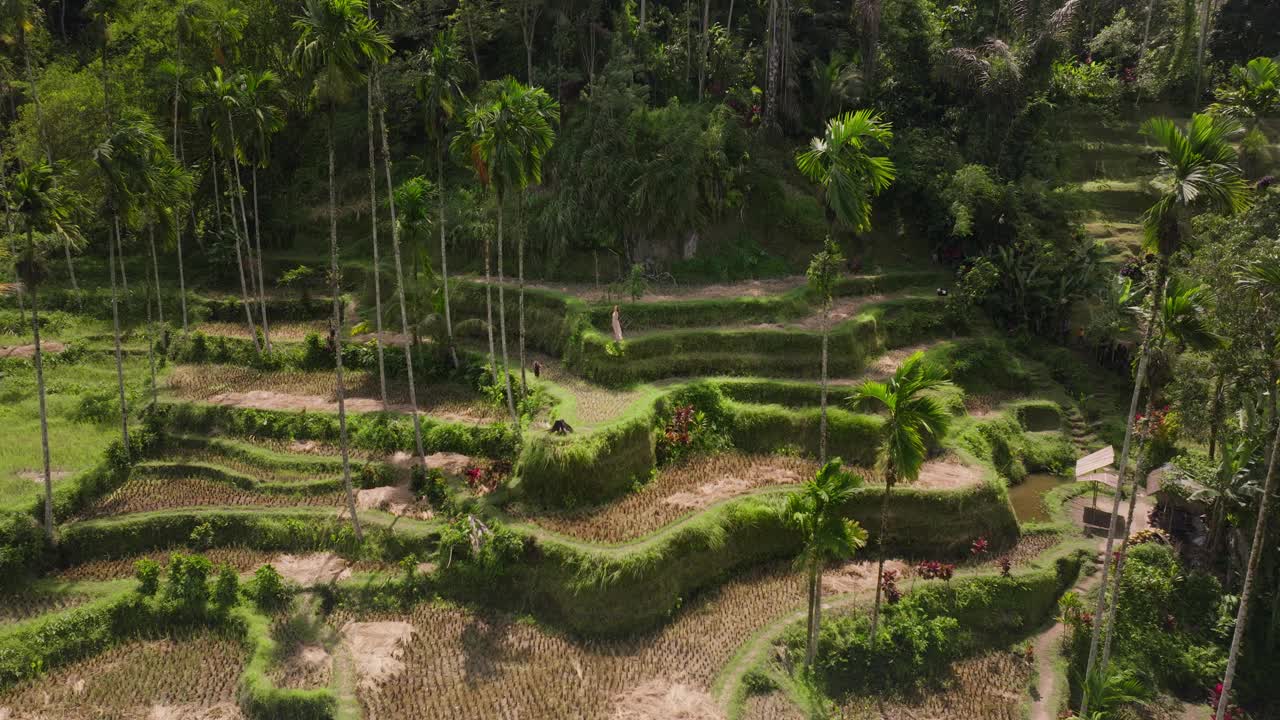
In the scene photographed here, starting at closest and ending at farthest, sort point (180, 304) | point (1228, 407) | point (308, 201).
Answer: point (1228, 407) → point (180, 304) → point (308, 201)

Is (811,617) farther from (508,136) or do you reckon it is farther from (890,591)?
(508,136)

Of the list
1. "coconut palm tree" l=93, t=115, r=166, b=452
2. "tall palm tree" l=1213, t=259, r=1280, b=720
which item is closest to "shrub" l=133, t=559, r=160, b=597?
"coconut palm tree" l=93, t=115, r=166, b=452

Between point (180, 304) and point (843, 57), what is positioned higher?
point (843, 57)

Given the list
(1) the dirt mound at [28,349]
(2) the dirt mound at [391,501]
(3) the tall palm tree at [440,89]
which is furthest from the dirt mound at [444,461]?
(1) the dirt mound at [28,349]

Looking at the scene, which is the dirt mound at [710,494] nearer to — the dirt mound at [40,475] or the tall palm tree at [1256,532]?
the tall palm tree at [1256,532]

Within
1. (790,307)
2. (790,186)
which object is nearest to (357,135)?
(790,186)

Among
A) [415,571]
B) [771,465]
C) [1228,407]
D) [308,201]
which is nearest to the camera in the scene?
[415,571]

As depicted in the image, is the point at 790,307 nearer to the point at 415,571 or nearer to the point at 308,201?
the point at 415,571
